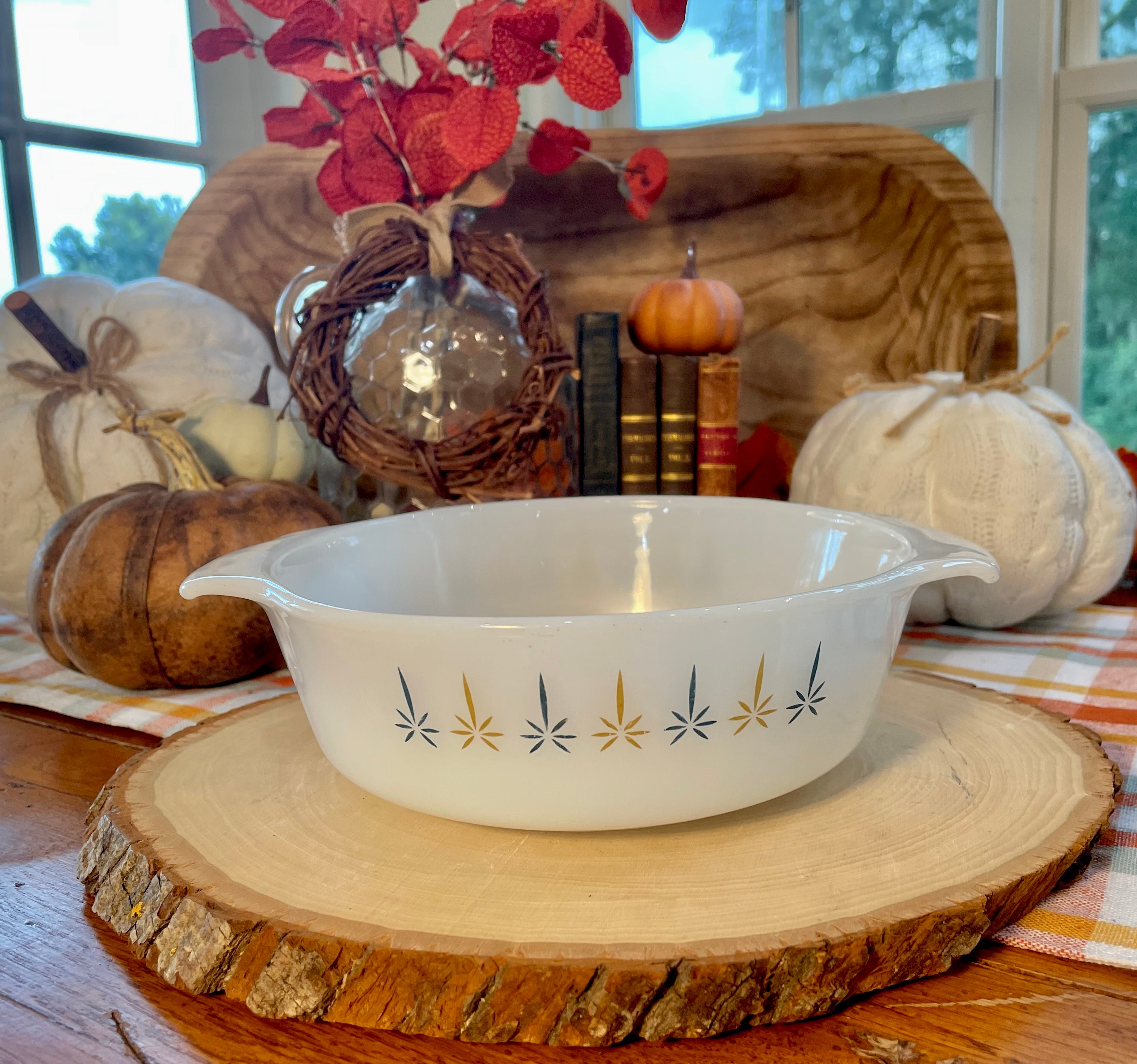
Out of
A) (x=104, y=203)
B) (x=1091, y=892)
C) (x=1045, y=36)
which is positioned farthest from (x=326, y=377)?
(x=1045, y=36)

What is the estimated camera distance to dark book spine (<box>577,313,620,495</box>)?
0.90 meters

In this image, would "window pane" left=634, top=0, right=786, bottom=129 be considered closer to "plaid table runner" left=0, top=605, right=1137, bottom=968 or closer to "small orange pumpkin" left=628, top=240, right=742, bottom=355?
"small orange pumpkin" left=628, top=240, right=742, bottom=355

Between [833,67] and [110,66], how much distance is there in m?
1.02

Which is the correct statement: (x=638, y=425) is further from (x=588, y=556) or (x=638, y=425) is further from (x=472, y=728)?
(x=472, y=728)

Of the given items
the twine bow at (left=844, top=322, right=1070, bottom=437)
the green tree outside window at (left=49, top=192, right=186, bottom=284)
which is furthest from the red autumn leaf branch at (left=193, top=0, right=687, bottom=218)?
the green tree outside window at (left=49, top=192, right=186, bottom=284)

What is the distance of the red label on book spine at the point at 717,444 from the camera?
2.96 feet

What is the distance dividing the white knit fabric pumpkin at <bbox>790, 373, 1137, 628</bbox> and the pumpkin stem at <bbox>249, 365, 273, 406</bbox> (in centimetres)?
55

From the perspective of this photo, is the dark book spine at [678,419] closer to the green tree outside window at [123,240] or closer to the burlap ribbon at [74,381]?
the burlap ribbon at [74,381]

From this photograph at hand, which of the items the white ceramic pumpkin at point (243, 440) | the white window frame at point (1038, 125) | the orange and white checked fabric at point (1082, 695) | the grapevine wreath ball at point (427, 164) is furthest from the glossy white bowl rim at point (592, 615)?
the white window frame at point (1038, 125)

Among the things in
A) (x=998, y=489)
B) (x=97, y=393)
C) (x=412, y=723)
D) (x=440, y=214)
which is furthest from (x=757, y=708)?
(x=97, y=393)

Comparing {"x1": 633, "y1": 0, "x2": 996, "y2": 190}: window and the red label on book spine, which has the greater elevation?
{"x1": 633, "y1": 0, "x2": 996, "y2": 190}: window

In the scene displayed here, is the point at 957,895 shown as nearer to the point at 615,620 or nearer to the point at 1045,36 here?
the point at 615,620

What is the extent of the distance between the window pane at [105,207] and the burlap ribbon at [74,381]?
453 millimetres

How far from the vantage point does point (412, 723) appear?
370 millimetres
